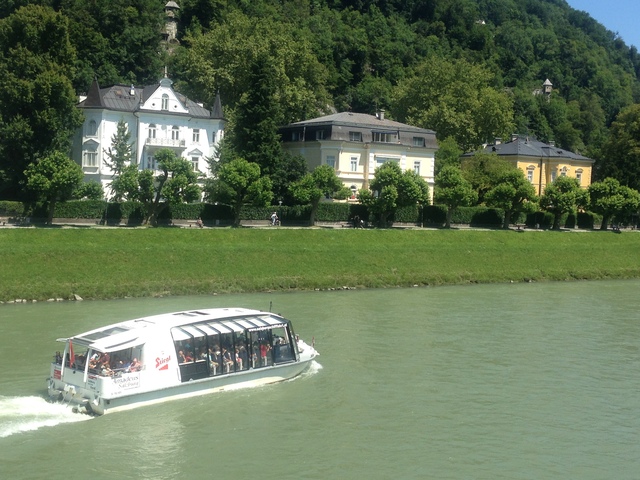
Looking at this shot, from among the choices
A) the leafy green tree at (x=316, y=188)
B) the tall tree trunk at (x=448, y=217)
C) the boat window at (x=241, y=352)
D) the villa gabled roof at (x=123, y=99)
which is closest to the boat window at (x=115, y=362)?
the boat window at (x=241, y=352)

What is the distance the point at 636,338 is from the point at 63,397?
2265cm

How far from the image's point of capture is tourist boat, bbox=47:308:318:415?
73.0ft

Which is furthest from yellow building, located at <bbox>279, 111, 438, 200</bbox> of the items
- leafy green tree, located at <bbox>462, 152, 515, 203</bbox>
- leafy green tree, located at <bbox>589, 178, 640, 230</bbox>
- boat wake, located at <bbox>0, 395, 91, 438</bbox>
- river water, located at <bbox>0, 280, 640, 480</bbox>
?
boat wake, located at <bbox>0, 395, 91, 438</bbox>

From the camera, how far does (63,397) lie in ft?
73.8

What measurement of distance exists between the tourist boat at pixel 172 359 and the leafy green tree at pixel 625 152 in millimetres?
68365

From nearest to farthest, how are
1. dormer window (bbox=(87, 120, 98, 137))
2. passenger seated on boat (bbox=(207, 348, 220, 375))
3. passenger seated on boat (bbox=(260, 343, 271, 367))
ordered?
1. passenger seated on boat (bbox=(207, 348, 220, 375))
2. passenger seated on boat (bbox=(260, 343, 271, 367))
3. dormer window (bbox=(87, 120, 98, 137))

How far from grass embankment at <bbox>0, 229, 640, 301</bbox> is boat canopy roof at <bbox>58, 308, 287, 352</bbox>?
55.1 feet

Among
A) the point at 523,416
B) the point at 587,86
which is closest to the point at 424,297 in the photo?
the point at 523,416

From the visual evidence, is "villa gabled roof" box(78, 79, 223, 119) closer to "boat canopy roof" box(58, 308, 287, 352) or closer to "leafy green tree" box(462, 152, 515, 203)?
"leafy green tree" box(462, 152, 515, 203)

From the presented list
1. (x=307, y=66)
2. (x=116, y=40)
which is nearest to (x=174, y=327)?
(x=307, y=66)

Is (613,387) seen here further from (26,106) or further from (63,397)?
(26,106)

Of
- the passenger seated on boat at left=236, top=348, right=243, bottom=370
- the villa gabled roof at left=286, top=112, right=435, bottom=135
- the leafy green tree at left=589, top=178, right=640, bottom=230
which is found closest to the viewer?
the passenger seated on boat at left=236, top=348, right=243, bottom=370

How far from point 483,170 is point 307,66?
21.2m

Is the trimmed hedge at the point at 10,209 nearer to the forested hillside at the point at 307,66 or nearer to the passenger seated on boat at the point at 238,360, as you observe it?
the forested hillside at the point at 307,66
